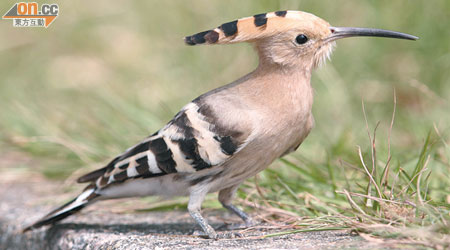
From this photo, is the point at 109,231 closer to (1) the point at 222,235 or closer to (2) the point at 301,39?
(1) the point at 222,235

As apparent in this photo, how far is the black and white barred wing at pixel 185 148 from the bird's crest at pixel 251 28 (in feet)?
0.93

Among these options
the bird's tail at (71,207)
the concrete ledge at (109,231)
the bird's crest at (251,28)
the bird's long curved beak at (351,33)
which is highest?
the bird's crest at (251,28)

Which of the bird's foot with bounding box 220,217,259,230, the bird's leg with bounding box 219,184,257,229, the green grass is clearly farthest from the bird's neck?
the bird's foot with bounding box 220,217,259,230

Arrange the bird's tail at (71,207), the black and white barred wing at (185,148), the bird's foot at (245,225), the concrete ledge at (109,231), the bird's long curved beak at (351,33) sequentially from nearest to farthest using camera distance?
1. the concrete ledge at (109,231)
2. the black and white barred wing at (185,148)
3. the bird's long curved beak at (351,33)
4. the bird's foot at (245,225)
5. the bird's tail at (71,207)

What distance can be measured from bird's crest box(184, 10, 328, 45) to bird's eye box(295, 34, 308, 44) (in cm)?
5

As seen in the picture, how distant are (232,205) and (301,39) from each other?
81 cm

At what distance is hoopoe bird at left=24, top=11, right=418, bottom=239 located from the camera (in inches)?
99.9

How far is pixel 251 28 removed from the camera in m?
2.61

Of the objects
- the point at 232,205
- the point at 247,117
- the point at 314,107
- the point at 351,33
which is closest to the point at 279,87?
the point at 247,117

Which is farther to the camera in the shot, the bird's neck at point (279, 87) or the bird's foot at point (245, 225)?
the bird's foot at point (245, 225)

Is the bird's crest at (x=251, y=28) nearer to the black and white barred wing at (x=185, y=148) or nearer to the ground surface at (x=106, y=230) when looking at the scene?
the black and white barred wing at (x=185, y=148)

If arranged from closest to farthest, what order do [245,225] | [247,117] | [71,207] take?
[247,117], [245,225], [71,207]

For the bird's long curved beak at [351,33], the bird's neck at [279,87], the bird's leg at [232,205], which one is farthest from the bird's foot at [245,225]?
the bird's long curved beak at [351,33]

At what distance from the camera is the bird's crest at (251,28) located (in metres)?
2.59
